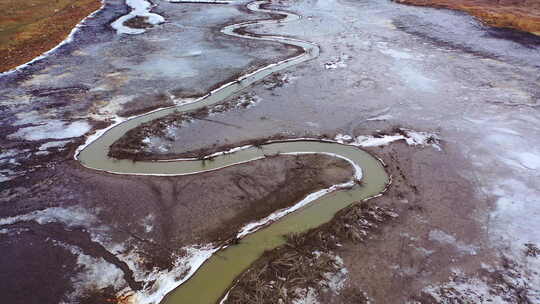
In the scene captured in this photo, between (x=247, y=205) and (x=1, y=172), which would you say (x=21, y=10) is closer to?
(x=1, y=172)

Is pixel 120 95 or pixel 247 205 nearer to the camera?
pixel 247 205

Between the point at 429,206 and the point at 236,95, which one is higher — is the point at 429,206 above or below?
below

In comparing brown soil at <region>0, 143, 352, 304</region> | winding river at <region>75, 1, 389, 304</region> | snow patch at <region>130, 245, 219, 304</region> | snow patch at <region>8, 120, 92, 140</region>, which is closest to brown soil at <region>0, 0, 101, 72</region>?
snow patch at <region>8, 120, 92, 140</region>

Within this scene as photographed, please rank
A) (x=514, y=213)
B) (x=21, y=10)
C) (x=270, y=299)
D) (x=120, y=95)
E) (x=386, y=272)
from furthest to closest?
(x=21, y=10)
(x=120, y=95)
(x=514, y=213)
(x=386, y=272)
(x=270, y=299)

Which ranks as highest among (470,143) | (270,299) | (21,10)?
(21,10)

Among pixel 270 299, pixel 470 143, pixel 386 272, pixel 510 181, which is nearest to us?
pixel 270 299

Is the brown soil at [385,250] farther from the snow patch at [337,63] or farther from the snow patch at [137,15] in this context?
the snow patch at [137,15]

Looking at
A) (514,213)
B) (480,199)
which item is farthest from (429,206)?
(514,213)
